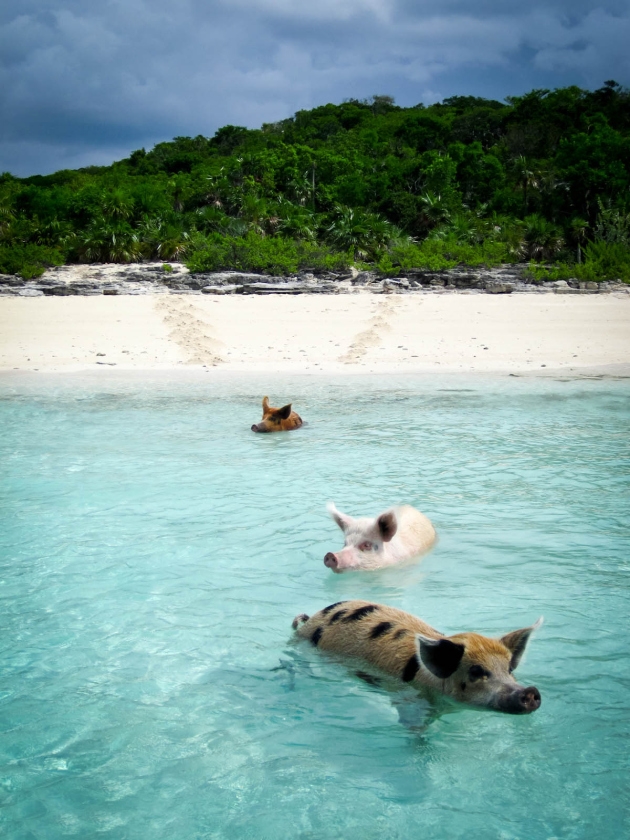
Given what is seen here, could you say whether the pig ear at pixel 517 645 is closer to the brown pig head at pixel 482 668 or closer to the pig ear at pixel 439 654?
the brown pig head at pixel 482 668

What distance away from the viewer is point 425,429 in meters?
10.6

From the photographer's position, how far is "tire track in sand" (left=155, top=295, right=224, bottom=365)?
17.8 m

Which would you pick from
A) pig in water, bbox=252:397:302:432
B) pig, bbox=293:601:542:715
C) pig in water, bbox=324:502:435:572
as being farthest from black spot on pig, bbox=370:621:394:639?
pig in water, bbox=252:397:302:432

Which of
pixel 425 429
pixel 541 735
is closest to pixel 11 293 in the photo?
pixel 425 429

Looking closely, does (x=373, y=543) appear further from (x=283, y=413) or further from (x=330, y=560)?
(x=283, y=413)

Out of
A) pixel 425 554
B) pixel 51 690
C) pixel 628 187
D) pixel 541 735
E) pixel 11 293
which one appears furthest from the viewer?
pixel 628 187

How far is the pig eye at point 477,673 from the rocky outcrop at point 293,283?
22629 mm

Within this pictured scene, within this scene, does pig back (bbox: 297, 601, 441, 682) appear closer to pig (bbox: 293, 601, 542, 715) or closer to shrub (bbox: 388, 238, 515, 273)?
pig (bbox: 293, 601, 542, 715)

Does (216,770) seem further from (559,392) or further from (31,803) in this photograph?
(559,392)

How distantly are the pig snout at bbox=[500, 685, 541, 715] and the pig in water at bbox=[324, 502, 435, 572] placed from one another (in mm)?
1885

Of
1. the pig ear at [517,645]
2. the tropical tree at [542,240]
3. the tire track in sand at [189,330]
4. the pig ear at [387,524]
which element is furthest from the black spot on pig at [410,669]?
the tropical tree at [542,240]

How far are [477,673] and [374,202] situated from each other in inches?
1701

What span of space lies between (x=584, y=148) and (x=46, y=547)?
3762cm

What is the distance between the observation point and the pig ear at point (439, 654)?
320 centimetres
